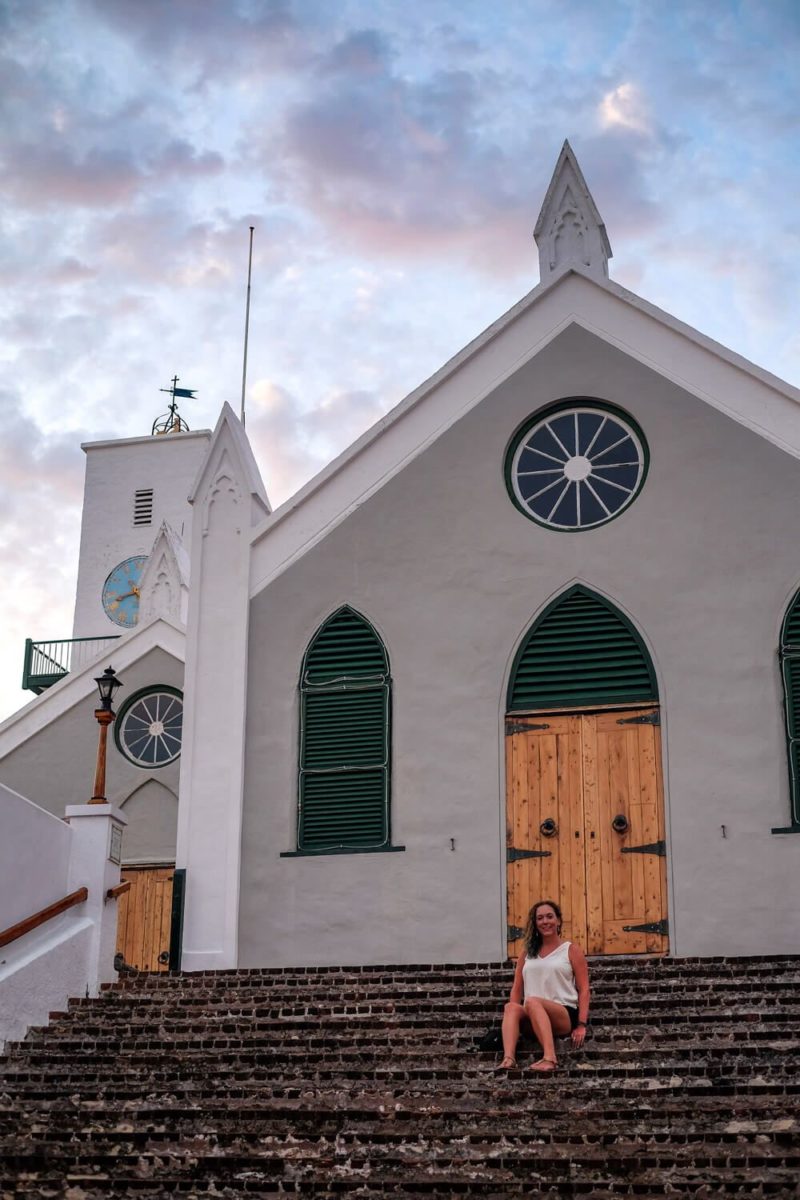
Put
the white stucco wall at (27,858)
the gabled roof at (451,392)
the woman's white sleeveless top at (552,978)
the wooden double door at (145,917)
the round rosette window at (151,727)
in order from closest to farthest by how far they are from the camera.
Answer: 1. the woman's white sleeveless top at (552,978)
2. the white stucco wall at (27,858)
3. the gabled roof at (451,392)
4. the wooden double door at (145,917)
5. the round rosette window at (151,727)

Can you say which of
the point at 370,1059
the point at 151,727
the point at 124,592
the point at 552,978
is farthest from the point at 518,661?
the point at 124,592

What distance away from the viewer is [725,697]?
14.3 meters

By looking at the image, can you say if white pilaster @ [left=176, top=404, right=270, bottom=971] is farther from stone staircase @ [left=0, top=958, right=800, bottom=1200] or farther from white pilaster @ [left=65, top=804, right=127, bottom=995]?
stone staircase @ [left=0, top=958, right=800, bottom=1200]

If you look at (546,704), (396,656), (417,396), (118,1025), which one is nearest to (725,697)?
(546,704)

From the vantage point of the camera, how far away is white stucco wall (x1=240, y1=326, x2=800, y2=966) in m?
14.0

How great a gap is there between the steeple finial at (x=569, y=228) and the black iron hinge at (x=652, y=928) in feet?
21.8

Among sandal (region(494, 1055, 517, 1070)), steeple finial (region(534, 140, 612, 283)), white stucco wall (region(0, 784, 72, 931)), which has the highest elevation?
steeple finial (region(534, 140, 612, 283))

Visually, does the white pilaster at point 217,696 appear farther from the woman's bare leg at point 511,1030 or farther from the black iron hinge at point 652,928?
the woman's bare leg at point 511,1030

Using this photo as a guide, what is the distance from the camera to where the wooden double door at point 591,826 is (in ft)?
46.0

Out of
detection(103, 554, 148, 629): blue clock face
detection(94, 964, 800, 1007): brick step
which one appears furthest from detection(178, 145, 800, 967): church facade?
detection(103, 554, 148, 629): blue clock face

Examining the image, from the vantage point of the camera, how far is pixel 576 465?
15594 mm

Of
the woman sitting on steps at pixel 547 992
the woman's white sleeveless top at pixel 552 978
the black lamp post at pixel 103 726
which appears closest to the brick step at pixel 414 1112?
the woman sitting on steps at pixel 547 992

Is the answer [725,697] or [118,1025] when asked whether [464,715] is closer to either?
[725,697]

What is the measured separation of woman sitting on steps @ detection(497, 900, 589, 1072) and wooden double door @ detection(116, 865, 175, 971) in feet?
32.7
